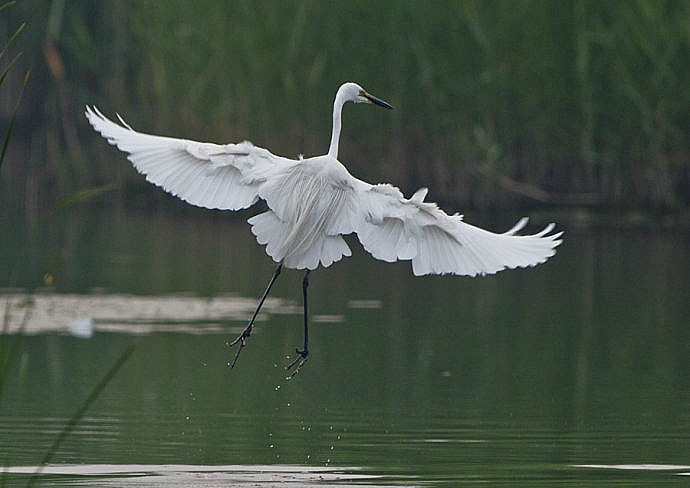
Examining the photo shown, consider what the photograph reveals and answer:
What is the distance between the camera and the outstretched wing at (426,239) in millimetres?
6336

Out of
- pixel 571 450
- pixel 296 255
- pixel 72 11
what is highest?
pixel 72 11

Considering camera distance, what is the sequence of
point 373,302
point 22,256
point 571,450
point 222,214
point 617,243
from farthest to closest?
point 222,214 → point 617,243 → point 22,256 → point 373,302 → point 571,450

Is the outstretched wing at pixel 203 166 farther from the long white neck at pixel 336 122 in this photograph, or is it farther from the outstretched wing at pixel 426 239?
the outstretched wing at pixel 426 239

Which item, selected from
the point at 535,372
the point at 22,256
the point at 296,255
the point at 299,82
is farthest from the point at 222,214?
the point at 296,255

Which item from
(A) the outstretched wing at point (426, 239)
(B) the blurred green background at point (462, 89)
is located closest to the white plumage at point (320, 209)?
(A) the outstretched wing at point (426, 239)

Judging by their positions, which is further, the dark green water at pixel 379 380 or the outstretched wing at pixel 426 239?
the outstretched wing at pixel 426 239

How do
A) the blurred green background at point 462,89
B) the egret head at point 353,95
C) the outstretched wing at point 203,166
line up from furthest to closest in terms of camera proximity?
the blurred green background at point 462,89
the egret head at point 353,95
the outstretched wing at point 203,166

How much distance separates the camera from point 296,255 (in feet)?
21.9

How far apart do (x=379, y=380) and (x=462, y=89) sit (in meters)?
8.30

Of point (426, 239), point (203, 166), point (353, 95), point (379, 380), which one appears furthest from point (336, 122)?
point (379, 380)

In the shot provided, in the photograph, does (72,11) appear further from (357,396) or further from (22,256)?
(357,396)

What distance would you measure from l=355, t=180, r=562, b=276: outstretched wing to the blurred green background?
348 inches

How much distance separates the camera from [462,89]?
16078mm

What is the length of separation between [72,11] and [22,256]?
23.3 ft
